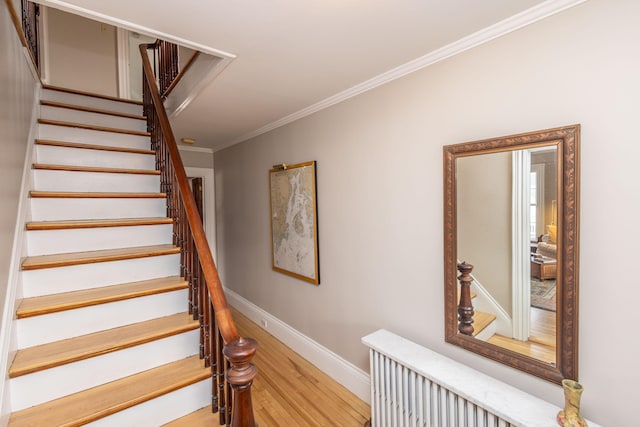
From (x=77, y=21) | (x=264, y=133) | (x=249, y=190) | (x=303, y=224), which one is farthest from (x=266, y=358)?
(x=77, y=21)

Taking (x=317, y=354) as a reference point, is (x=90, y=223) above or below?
above

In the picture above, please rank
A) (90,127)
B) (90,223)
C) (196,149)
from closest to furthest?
(90,223)
(90,127)
(196,149)

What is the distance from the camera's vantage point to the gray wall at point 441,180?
1133 millimetres

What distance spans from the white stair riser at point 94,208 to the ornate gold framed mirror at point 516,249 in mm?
2227

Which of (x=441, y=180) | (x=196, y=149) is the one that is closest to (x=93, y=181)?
(x=196, y=149)

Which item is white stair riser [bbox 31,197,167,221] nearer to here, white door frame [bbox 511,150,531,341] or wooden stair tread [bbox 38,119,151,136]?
wooden stair tread [bbox 38,119,151,136]

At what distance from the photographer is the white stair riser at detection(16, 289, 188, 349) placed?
148 cm

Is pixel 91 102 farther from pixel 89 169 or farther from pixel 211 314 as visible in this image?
pixel 211 314

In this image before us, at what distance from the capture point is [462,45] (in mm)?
1550

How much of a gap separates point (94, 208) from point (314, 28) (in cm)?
201

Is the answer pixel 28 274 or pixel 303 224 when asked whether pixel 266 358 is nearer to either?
pixel 303 224

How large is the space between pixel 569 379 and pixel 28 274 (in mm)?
2753

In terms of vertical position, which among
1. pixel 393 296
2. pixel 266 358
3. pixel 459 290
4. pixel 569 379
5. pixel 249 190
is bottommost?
pixel 266 358

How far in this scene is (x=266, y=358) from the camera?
2908 mm
